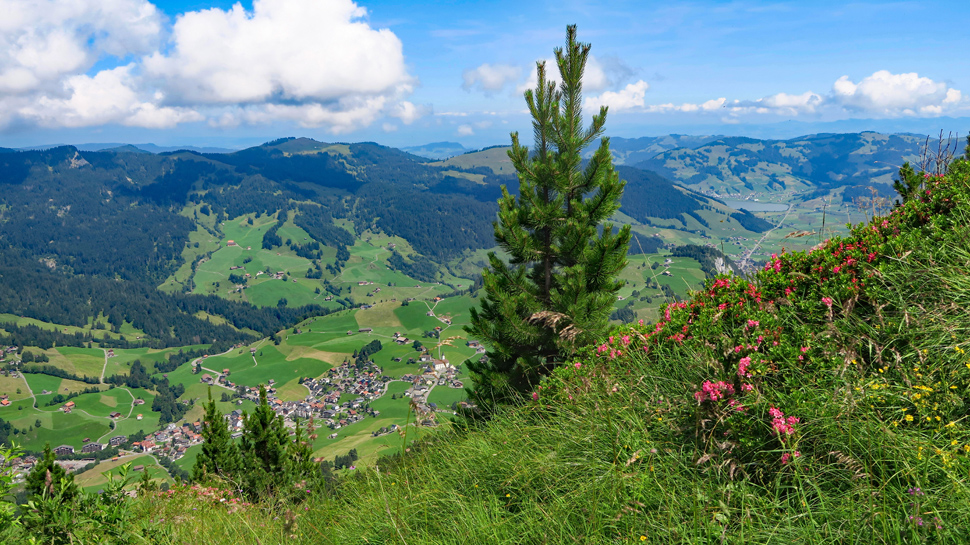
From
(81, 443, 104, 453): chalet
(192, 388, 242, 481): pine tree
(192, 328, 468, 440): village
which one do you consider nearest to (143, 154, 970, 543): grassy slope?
(192, 388, 242, 481): pine tree

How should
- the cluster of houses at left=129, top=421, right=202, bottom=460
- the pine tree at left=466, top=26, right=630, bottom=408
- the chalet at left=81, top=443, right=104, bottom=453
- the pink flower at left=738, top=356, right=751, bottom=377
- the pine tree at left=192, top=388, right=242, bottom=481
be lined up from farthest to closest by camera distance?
1. the chalet at left=81, top=443, right=104, bottom=453
2. the cluster of houses at left=129, top=421, right=202, bottom=460
3. the pine tree at left=192, top=388, right=242, bottom=481
4. the pine tree at left=466, top=26, right=630, bottom=408
5. the pink flower at left=738, top=356, right=751, bottom=377

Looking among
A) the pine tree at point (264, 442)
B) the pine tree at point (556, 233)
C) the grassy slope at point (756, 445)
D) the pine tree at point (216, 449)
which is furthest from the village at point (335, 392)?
the grassy slope at point (756, 445)

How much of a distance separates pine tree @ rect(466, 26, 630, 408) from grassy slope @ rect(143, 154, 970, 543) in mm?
11682

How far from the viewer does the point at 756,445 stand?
3.23m

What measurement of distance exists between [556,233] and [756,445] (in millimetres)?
15690

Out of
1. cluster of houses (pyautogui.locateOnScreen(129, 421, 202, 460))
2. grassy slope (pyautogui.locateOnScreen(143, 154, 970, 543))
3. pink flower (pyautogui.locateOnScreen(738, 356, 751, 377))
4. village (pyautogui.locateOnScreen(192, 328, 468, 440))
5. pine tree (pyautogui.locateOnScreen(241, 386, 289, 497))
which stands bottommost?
cluster of houses (pyautogui.locateOnScreen(129, 421, 202, 460))

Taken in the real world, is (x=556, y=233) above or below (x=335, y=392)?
above

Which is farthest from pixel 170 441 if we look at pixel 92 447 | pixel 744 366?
pixel 744 366

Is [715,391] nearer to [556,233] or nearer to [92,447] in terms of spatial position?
[556,233]

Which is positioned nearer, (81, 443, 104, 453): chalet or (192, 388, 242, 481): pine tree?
(192, 388, 242, 481): pine tree

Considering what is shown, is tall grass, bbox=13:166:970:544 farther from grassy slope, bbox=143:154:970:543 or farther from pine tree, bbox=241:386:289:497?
pine tree, bbox=241:386:289:497

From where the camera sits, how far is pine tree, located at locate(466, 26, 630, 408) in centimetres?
1723

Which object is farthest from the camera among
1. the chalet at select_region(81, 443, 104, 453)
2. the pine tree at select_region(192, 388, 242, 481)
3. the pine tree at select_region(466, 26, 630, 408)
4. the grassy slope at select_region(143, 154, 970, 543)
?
the chalet at select_region(81, 443, 104, 453)

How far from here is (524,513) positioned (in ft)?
10.6
